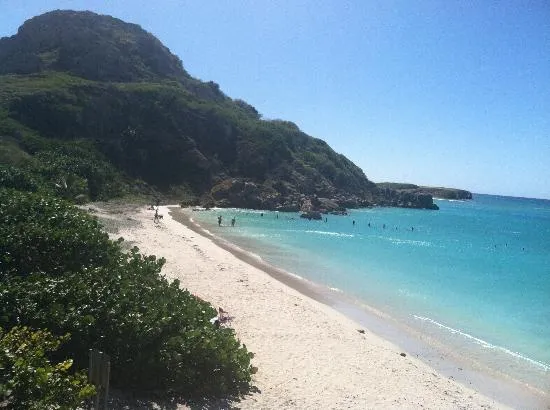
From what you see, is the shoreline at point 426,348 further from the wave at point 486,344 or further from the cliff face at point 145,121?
the cliff face at point 145,121

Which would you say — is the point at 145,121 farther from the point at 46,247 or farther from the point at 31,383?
the point at 31,383

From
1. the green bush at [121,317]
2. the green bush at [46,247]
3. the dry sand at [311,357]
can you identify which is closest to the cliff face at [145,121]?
the dry sand at [311,357]

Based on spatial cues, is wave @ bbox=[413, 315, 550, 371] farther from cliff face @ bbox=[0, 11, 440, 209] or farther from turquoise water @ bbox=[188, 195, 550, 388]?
cliff face @ bbox=[0, 11, 440, 209]

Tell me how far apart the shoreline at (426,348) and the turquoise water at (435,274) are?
41.7 inches

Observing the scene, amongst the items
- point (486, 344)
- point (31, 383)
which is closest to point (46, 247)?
point (31, 383)

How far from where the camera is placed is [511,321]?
2483 centimetres

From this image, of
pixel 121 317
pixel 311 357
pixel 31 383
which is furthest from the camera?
pixel 311 357

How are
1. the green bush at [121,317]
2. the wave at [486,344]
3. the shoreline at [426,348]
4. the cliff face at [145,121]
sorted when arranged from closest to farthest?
the green bush at [121,317] < the shoreline at [426,348] < the wave at [486,344] < the cliff face at [145,121]

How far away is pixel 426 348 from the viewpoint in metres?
18.7

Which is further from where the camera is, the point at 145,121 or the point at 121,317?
the point at 145,121

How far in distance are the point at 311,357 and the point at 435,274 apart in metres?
25.1

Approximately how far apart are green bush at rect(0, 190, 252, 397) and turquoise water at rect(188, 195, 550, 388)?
41.0ft

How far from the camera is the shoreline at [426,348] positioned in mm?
15016

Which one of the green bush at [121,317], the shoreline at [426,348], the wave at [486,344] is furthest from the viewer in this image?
the wave at [486,344]
